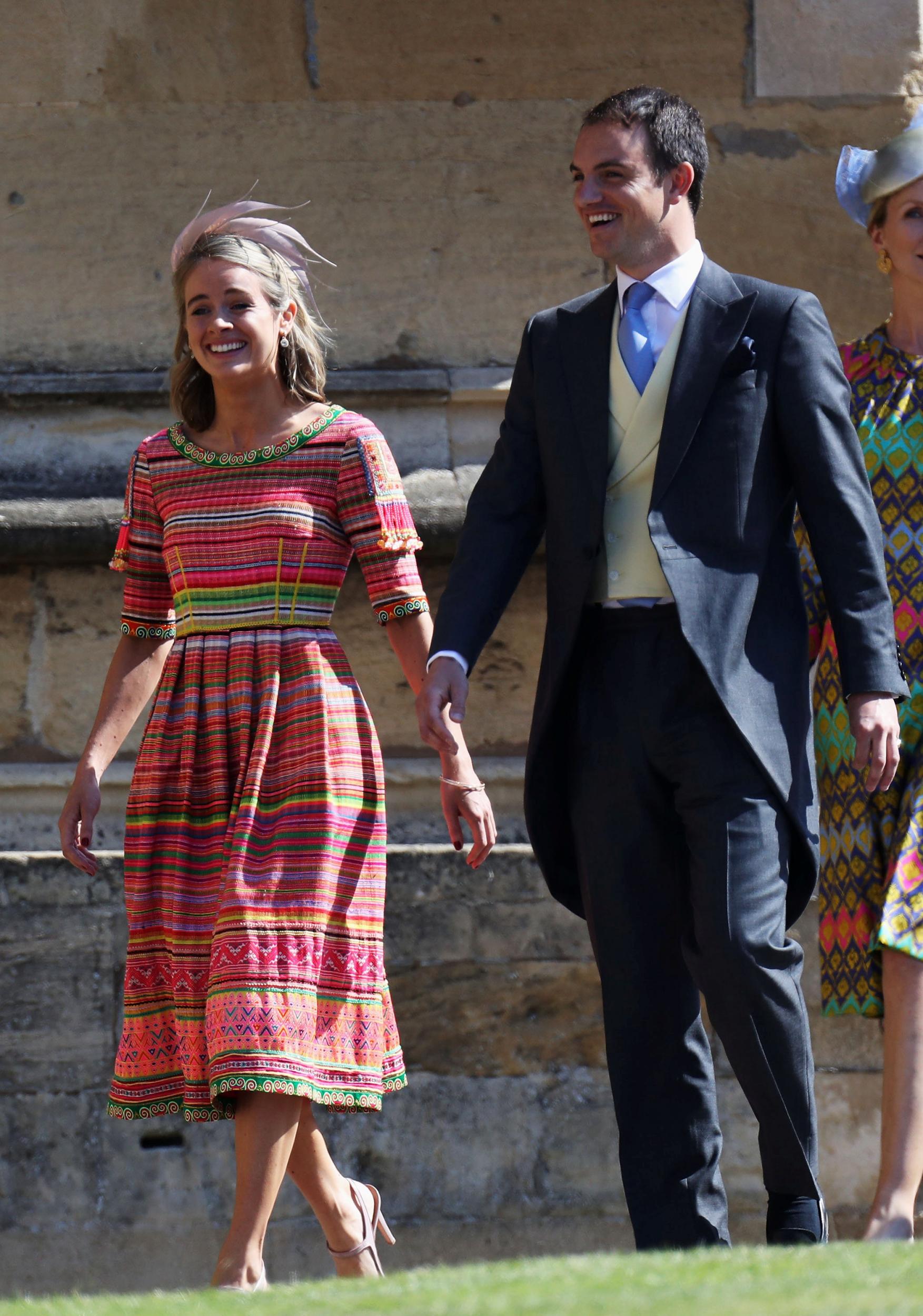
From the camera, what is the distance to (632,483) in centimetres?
345

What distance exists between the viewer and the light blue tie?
3504 millimetres

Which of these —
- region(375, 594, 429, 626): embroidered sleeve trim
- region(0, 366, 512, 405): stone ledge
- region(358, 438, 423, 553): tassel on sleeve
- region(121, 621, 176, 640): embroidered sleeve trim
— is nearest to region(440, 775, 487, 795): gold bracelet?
region(375, 594, 429, 626): embroidered sleeve trim

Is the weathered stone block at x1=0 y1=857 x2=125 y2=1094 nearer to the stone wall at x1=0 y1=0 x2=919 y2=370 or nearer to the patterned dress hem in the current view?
the patterned dress hem

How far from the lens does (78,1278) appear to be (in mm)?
4562

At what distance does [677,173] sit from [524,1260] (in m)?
1.82

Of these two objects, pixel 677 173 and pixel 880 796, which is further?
pixel 880 796

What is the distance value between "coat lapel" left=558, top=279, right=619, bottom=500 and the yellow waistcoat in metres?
0.02

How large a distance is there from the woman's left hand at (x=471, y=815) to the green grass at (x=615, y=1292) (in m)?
0.89

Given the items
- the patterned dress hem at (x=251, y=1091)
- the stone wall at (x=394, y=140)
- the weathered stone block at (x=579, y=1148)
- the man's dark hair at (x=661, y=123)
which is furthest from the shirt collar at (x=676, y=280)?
the weathered stone block at (x=579, y=1148)

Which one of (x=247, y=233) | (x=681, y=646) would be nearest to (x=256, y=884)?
(x=681, y=646)

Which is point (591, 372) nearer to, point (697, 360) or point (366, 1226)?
point (697, 360)

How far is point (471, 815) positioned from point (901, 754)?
0.83 meters

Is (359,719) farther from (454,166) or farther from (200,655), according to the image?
(454,166)

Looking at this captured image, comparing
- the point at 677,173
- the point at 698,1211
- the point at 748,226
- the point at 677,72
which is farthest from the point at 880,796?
the point at 677,72
